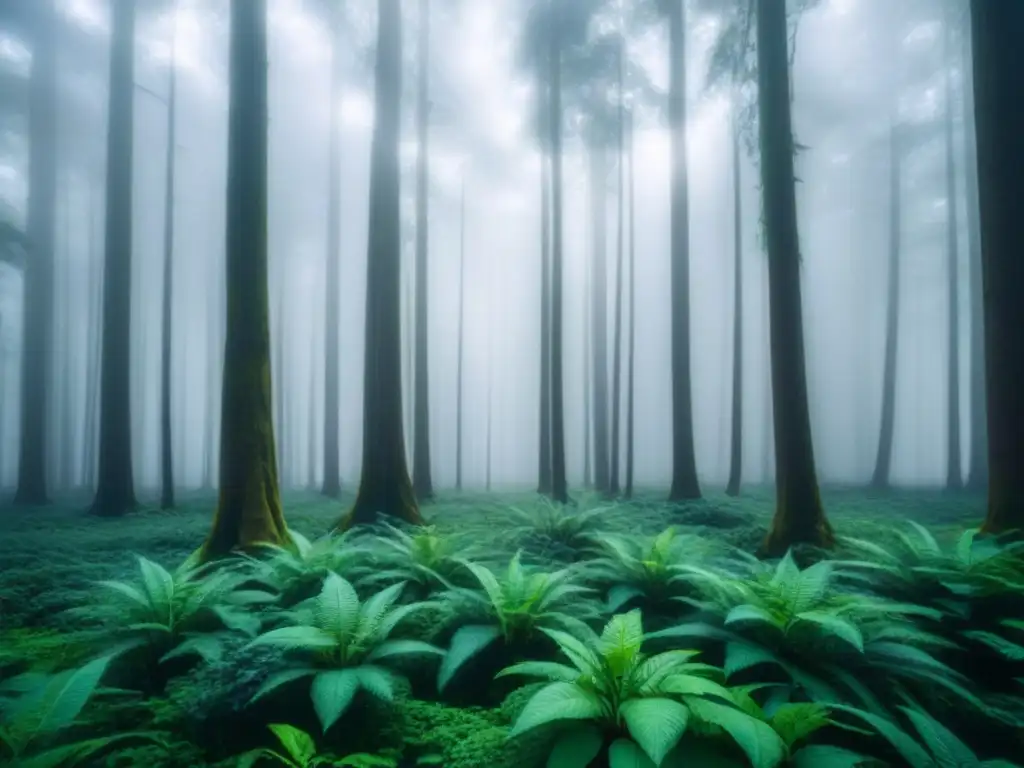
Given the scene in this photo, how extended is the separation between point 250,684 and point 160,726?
0.52 meters

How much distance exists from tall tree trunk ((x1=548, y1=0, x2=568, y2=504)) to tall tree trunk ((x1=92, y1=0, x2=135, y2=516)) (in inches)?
401

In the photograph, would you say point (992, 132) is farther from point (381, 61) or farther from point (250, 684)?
point (381, 61)

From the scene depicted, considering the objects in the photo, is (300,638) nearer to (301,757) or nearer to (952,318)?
(301,757)

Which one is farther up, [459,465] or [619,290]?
[619,290]

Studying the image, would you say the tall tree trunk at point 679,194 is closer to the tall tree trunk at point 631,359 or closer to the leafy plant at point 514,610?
the tall tree trunk at point 631,359

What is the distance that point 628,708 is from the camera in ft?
8.43

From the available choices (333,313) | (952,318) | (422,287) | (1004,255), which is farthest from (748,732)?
(952,318)

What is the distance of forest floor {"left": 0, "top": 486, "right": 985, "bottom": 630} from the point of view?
6.18m

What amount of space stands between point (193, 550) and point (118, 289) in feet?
26.8

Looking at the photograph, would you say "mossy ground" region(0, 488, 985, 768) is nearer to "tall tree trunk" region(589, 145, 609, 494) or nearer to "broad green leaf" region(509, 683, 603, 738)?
"broad green leaf" region(509, 683, 603, 738)

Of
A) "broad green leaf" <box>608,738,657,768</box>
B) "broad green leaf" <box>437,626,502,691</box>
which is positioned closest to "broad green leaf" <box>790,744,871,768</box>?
"broad green leaf" <box>608,738,657,768</box>

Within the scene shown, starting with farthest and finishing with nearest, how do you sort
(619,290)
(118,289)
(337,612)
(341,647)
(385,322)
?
(619,290), (118,289), (385,322), (337,612), (341,647)

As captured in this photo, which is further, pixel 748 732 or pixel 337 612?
pixel 337 612

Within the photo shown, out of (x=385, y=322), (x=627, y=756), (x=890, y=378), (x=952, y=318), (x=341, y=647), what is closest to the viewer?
(x=627, y=756)
